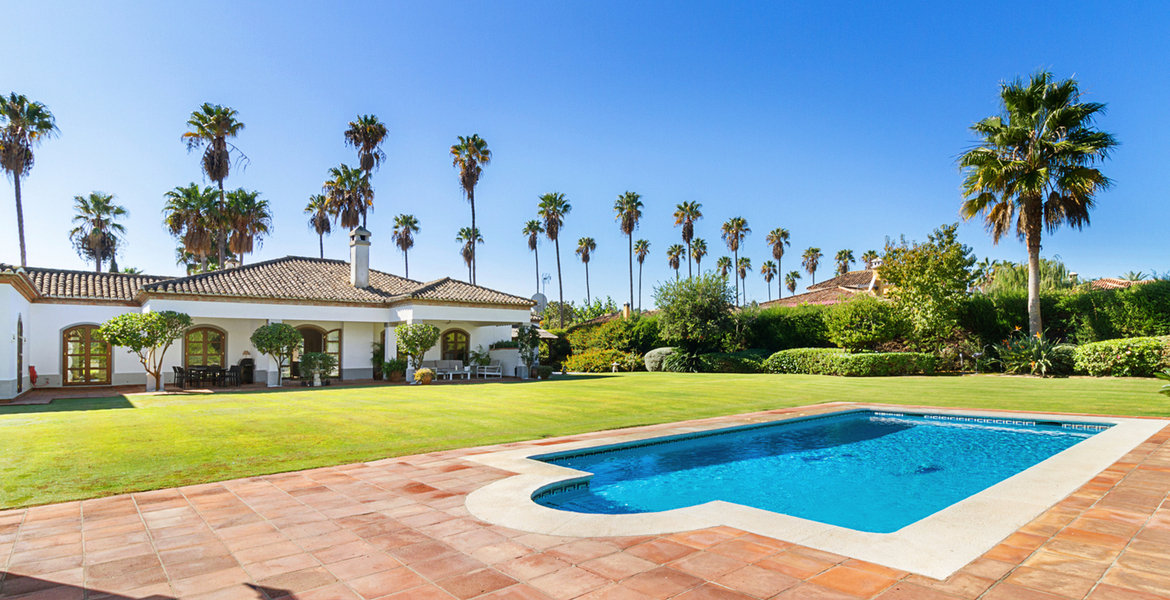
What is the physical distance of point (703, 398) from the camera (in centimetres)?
1577

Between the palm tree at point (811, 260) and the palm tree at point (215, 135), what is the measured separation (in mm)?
58717

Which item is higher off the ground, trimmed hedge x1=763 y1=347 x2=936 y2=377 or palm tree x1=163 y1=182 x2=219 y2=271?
palm tree x1=163 y1=182 x2=219 y2=271

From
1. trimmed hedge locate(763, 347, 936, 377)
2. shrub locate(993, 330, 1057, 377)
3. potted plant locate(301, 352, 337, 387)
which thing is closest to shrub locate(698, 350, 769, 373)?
trimmed hedge locate(763, 347, 936, 377)

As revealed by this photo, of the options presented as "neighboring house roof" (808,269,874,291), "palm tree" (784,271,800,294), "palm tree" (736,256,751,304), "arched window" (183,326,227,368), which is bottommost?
"arched window" (183,326,227,368)

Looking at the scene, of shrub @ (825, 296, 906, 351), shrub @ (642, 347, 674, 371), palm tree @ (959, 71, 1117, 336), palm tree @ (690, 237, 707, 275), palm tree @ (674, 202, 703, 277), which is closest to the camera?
palm tree @ (959, 71, 1117, 336)

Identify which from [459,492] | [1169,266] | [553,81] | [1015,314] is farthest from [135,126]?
[1169,266]

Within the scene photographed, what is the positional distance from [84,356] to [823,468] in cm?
2508

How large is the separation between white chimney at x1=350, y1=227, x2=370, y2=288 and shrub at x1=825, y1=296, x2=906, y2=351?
2188cm

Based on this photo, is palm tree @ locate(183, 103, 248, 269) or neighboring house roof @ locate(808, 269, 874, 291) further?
neighboring house roof @ locate(808, 269, 874, 291)

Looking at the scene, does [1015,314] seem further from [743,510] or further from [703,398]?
[743,510]

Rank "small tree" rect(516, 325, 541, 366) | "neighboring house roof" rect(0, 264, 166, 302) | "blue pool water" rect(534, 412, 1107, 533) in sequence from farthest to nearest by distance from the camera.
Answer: "small tree" rect(516, 325, 541, 366) → "neighboring house roof" rect(0, 264, 166, 302) → "blue pool water" rect(534, 412, 1107, 533)

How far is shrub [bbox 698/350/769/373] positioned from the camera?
27109mm

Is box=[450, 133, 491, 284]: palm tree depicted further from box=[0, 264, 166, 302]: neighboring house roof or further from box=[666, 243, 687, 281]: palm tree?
box=[666, 243, 687, 281]: palm tree

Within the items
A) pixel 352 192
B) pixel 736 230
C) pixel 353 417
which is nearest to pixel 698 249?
pixel 736 230
